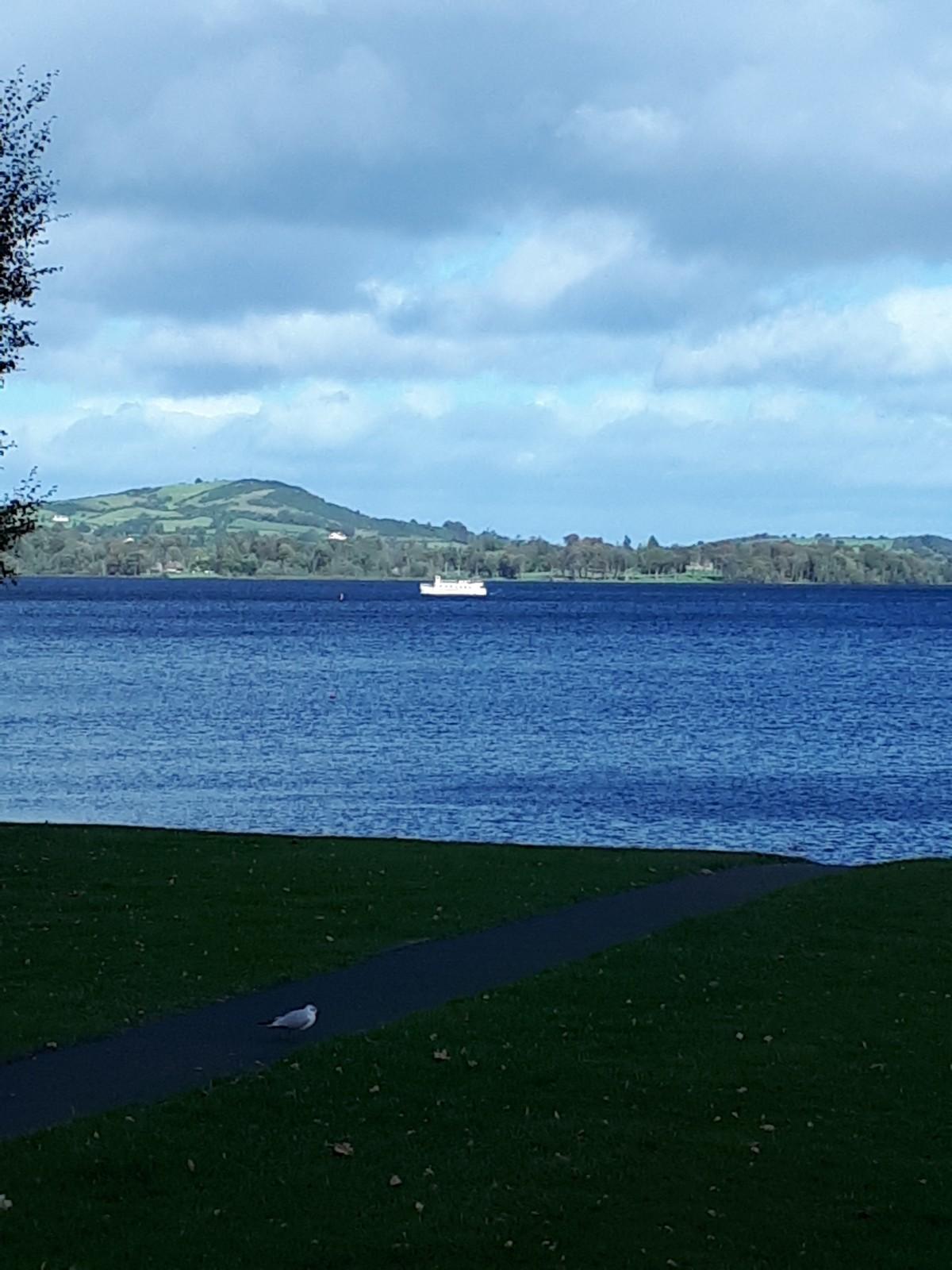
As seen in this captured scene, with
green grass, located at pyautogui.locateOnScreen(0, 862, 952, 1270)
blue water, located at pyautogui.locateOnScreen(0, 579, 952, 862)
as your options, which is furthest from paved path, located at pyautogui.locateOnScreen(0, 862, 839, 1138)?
blue water, located at pyautogui.locateOnScreen(0, 579, 952, 862)

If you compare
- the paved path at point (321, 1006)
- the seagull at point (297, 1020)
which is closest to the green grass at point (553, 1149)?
the seagull at point (297, 1020)

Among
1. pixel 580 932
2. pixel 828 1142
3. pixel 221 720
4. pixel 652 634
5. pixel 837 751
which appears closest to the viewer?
pixel 828 1142

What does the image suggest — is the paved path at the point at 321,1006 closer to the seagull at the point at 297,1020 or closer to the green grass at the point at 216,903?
the seagull at the point at 297,1020

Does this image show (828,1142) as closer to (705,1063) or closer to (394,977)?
(705,1063)

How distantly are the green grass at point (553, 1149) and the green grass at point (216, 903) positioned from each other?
228cm

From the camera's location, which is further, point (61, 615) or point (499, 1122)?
point (61, 615)

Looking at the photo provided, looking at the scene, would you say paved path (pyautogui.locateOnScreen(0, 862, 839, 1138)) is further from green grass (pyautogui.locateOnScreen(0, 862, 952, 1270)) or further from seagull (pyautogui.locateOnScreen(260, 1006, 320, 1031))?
green grass (pyautogui.locateOnScreen(0, 862, 952, 1270))

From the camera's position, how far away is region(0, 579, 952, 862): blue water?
32938mm

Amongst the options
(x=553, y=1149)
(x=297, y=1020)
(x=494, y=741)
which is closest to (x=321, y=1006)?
(x=297, y=1020)

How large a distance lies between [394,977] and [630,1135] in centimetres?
463

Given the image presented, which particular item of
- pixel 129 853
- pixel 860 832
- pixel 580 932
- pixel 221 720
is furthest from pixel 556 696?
pixel 580 932

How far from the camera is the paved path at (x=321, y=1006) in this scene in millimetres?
10242

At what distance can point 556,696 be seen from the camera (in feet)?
220

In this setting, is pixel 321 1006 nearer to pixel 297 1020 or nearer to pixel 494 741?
pixel 297 1020
